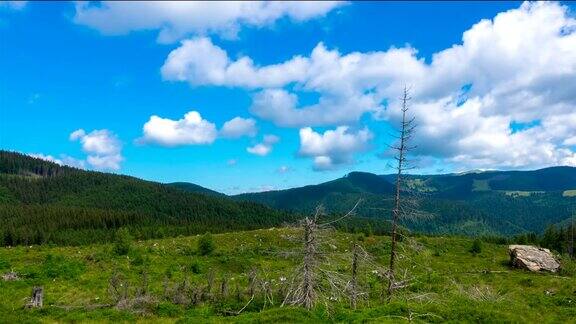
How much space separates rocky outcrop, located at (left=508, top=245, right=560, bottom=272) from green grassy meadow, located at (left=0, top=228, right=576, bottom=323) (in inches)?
52.9

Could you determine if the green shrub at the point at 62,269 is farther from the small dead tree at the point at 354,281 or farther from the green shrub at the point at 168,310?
the small dead tree at the point at 354,281

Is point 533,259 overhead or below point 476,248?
below

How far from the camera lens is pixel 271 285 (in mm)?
32406

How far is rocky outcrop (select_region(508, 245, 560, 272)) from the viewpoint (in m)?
52.8

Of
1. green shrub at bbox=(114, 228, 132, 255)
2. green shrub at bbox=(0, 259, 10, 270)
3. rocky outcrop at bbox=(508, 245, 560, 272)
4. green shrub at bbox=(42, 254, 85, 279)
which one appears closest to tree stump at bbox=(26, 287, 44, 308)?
green shrub at bbox=(42, 254, 85, 279)

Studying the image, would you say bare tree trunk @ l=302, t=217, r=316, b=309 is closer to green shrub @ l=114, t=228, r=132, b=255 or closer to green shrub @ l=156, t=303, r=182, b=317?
green shrub @ l=156, t=303, r=182, b=317

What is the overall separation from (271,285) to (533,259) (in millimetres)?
37296

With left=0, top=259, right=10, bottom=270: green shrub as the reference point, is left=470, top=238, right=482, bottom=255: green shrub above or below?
below

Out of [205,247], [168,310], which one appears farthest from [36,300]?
[205,247]

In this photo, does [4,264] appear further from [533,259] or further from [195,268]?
[533,259]

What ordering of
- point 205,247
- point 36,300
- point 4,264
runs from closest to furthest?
point 36,300
point 4,264
point 205,247

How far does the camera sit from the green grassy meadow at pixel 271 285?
75.7 ft

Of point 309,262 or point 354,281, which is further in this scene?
point 354,281

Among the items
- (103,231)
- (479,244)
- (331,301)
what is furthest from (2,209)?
(331,301)
